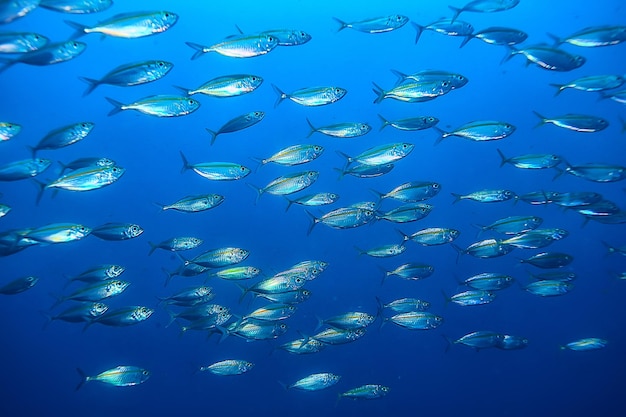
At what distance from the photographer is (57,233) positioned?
4395 millimetres

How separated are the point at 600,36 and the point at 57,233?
5934 millimetres

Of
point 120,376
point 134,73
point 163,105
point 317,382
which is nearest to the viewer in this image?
point 134,73

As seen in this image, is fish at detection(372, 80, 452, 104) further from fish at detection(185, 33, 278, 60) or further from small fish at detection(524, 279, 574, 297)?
small fish at detection(524, 279, 574, 297)

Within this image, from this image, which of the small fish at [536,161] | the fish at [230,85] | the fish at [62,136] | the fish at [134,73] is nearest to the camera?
the fish at [134,73]

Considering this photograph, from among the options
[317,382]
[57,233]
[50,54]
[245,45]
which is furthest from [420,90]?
[57,233]

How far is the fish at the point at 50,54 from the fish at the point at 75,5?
290 mm

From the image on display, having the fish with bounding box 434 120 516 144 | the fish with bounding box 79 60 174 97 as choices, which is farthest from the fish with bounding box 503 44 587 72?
the fish with bounding box 79 60 174 97

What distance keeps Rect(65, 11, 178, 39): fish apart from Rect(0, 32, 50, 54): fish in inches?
12.3

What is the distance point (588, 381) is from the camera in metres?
9.92

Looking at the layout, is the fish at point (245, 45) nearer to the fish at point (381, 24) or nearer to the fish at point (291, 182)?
the fish at point (381, 24)

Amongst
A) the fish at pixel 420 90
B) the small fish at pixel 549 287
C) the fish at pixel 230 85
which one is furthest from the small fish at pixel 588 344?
the fish at pixel 230 85

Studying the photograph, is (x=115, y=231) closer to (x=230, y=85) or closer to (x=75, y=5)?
(x=230, y=85)

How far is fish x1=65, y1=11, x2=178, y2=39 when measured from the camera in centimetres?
369

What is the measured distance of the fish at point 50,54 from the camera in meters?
3.58
